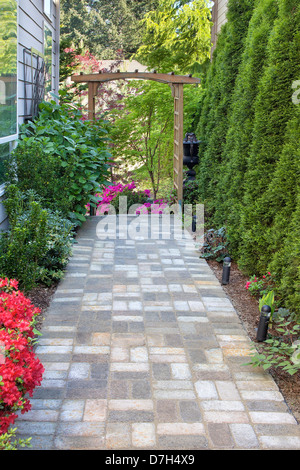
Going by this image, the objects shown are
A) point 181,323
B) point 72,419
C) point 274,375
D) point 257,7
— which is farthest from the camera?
point 257,7

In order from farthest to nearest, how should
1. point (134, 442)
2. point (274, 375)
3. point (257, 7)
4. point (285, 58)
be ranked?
point (257, 7), point (285, 58), point (274, 375), point (134, 442)

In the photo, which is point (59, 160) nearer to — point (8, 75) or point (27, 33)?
point (8, 75)

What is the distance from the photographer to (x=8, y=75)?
462 cm

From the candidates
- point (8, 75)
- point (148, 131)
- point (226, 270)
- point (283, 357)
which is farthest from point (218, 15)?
point (283, 357)

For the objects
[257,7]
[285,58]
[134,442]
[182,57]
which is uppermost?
[182,57]

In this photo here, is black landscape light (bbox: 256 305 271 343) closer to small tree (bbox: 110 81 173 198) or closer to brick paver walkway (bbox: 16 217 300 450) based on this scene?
brick paver walkway (bbox: 16 217 300 450)

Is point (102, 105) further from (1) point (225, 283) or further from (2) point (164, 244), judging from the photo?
(1) point (225, 283)

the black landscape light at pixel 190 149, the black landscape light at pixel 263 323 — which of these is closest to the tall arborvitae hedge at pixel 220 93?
the black landscape light at pixel 190 149

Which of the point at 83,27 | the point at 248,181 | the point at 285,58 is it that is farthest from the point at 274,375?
the point at 83,27

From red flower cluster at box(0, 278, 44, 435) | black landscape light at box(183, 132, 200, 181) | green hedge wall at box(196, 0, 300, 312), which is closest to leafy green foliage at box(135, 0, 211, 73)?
black landscape light at box(183, 132, 200, 181)

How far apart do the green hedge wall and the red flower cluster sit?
2010mm

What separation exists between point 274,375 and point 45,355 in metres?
1.57

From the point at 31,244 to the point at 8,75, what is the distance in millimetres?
1869

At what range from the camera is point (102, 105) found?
1307cm
